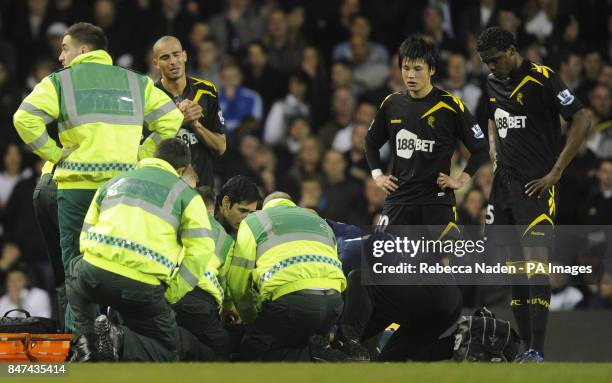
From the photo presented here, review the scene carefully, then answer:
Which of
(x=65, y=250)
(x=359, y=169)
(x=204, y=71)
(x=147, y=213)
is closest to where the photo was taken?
(x=147, y=213)

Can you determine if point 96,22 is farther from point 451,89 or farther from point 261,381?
point 261,381

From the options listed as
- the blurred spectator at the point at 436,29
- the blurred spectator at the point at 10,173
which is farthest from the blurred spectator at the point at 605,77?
the blurred spectator at the point at 10,173

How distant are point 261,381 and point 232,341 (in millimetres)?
2797

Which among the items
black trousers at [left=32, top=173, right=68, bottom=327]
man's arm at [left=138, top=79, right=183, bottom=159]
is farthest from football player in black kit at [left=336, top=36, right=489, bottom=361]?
black trousers at [left=32, top=173, right=68, bottom=327]

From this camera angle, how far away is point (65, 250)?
913 cm

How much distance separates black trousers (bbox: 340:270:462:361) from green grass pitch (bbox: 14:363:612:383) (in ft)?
5.41

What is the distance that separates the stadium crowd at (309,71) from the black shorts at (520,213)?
367cm

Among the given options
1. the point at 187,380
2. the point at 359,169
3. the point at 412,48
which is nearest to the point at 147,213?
the point at 187,380

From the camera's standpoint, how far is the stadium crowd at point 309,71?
13781mm

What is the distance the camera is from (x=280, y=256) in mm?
9188

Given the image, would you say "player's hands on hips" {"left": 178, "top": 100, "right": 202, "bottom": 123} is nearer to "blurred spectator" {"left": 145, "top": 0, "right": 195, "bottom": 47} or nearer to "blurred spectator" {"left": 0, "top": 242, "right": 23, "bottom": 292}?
"blurred spectator" {"left": 0, "top": 242, "right": 23, "bottom": 292}

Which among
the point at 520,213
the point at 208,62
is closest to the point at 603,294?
the point at 520,213

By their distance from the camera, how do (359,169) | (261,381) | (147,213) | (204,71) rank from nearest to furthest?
(261,381) → (147,213) → (359,169) → (204,71)

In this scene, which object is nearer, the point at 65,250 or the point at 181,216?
the point at 181,216
